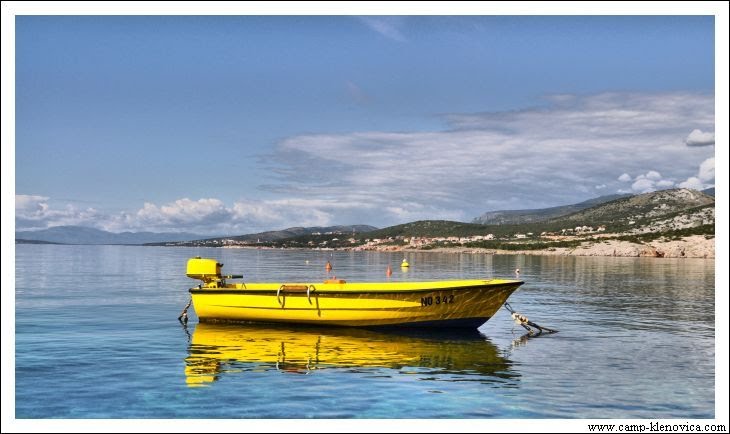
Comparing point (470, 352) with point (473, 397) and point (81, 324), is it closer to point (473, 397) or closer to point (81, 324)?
point (473, 397)

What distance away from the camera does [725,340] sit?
22.8m

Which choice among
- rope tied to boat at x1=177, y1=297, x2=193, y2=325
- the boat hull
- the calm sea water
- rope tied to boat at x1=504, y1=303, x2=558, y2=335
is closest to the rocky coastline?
the calm sea water

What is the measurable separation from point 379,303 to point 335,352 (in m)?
4.52

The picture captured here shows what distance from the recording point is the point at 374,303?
92.9 feet

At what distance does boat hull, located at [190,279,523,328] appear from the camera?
27.9 meters

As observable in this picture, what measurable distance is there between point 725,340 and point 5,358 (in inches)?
901

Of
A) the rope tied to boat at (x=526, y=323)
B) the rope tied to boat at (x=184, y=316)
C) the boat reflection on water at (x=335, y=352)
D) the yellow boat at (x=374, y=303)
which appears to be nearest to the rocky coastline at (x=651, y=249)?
the rope tied to boat at (x=526, y=323)

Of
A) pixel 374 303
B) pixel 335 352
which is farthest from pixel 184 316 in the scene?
pixel 335 352

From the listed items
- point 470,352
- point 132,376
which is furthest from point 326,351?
point 132,376

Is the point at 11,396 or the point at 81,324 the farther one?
the point at 81,324

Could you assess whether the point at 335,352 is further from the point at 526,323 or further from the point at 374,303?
the point at 526,323

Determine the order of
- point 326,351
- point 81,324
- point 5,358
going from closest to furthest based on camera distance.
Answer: point 5,358 → point 326,351 → point 81,324

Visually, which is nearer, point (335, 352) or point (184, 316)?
point (335, 352)

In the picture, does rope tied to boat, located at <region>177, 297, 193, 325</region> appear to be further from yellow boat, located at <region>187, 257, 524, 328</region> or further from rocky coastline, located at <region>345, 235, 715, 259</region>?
rocky coastline, located at <region>345, 235, 715, 259</region>
